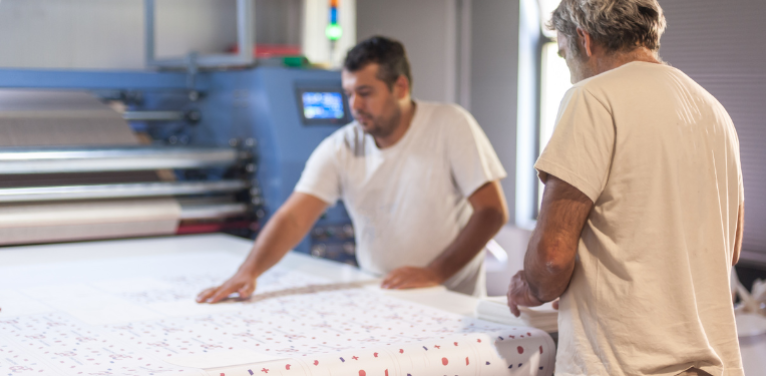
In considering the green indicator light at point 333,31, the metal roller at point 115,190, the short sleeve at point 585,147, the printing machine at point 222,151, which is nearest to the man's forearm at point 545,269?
the short sleeve at point 585,147

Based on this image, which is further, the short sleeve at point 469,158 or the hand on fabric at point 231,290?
the short sleeve at point 469,158

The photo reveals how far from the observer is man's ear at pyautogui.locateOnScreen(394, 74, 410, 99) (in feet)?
7.09

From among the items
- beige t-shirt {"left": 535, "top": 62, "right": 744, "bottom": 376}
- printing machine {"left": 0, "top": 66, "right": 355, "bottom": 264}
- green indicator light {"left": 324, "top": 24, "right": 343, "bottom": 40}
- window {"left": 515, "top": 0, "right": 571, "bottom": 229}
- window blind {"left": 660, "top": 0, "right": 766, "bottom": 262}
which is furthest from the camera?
window {"left": 515, "top": 0, "right": 571, "bottom": 229}

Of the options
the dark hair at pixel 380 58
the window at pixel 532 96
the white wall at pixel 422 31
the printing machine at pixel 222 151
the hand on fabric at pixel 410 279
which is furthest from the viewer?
the window at pixel 532 96

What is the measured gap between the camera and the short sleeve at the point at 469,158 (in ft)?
6.77

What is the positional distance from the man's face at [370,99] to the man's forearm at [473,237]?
1.24 ft

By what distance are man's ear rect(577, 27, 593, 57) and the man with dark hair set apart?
86 centimetres

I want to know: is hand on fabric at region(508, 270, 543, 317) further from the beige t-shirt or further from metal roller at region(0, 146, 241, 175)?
metal roller at region(0, 146, 241, 175)

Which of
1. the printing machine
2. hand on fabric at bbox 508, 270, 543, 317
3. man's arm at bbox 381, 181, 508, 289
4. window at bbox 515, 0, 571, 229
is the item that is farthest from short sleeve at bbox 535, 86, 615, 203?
window at bbox 515, 0, 571, 229

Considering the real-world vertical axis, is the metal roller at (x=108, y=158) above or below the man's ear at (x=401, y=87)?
below

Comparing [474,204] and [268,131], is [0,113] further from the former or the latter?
[474,204]

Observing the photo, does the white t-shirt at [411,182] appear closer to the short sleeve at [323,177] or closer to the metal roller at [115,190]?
the short sleeve at [323,177]

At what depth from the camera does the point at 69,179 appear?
2.57m

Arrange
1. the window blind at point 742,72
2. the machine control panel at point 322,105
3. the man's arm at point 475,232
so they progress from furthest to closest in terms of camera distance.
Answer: the machine control panel at point 322,105, the man's arm at point 475,232, the window blind at point 742,72
